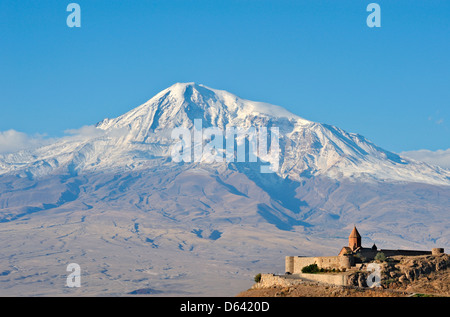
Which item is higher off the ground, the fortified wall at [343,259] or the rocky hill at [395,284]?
the fortified wall at [343,259]

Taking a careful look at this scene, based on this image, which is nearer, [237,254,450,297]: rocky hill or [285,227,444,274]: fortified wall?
[237,254,450,297]: rocky hill

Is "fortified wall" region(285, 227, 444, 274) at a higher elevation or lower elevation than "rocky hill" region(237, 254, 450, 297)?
higher

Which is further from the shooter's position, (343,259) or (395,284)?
(343,259)

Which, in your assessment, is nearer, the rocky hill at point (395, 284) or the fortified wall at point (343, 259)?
the rocky hill at point (395, 284)

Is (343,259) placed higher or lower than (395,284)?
higher
